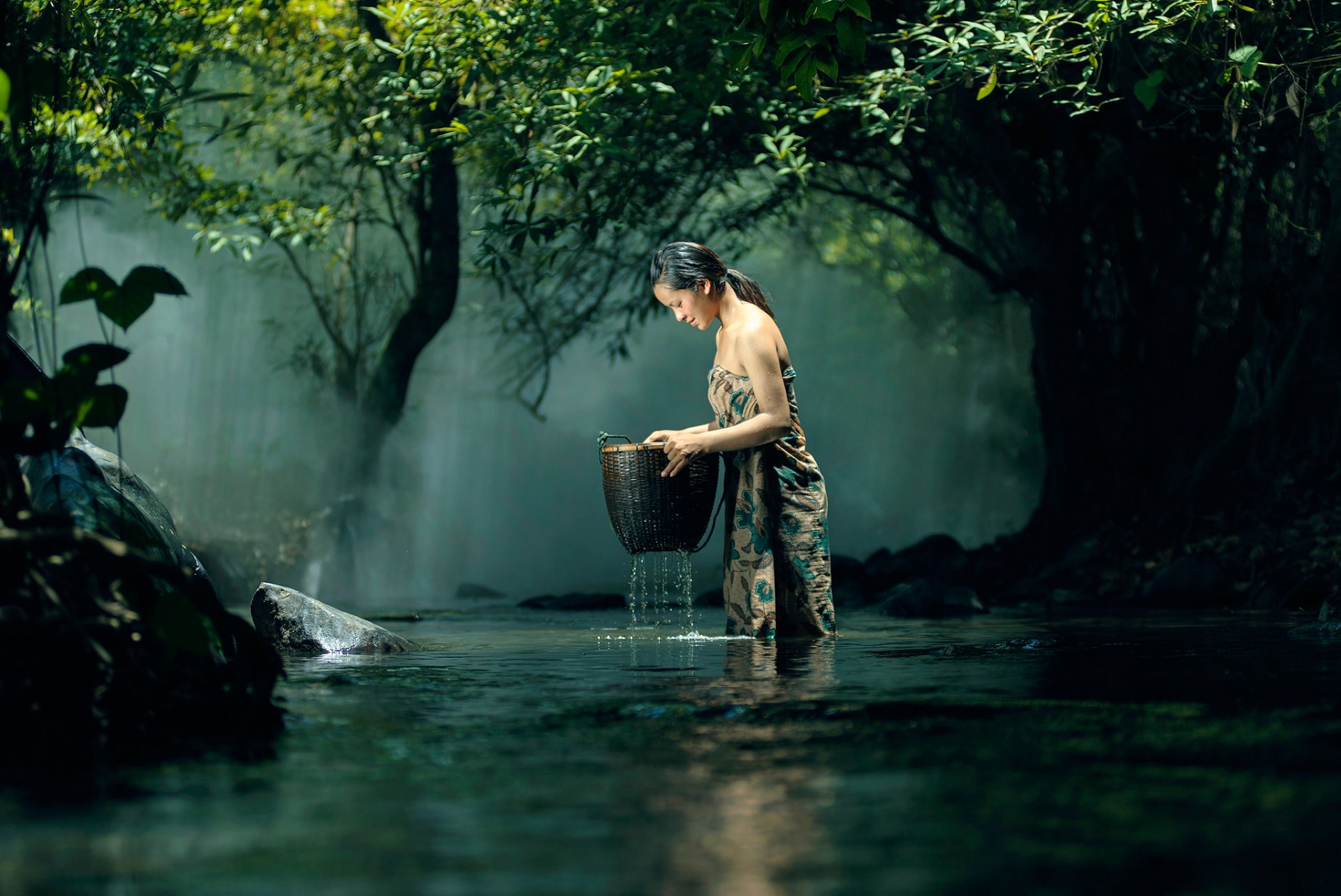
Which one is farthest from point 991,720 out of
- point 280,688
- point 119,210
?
point 119,210

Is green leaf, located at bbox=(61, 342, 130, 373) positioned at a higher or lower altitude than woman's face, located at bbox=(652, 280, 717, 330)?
lower

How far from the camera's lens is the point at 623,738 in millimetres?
3178

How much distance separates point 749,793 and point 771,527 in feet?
10.8

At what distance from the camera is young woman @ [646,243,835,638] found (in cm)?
551

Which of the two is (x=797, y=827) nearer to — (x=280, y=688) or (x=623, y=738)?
(x=623, y=738)

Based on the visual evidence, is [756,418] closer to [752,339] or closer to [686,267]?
[752,339]

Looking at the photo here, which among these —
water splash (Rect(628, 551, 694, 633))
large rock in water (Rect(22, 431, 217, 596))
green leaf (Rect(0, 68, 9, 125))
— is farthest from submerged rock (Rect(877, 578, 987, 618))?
green leaf (Rect(0, 68, 9, 125))

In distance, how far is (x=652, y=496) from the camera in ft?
18.5

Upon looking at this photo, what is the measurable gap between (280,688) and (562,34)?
6.24 m

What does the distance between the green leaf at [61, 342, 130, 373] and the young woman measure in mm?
2475

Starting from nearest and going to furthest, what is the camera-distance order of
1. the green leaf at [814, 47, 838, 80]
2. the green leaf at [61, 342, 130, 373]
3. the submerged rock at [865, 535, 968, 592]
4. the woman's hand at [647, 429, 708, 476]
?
the green leaf at [61, 342, 130, 373], the green leaf at [814, 47, 838, 80], the woman's hand at [647, 429, 708, 476], the submerged rock at [865, 535, 968, 592]

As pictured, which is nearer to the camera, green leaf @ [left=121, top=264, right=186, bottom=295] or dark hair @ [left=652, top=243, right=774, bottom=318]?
green leaf @ [left=121, top=264, right=186, bottom=295]

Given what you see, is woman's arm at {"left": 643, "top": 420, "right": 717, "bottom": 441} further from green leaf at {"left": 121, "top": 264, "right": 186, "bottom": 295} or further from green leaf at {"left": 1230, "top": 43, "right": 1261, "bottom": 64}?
green leaf at {"left": 1230, "top": 43, "right": 1261, "bottom": 64}

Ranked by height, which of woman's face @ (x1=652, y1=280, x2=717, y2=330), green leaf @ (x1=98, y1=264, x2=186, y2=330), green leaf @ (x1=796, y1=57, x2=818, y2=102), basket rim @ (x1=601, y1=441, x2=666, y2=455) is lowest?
basket rim @ (x1=601, y1=441, x2=666, y2=455)
